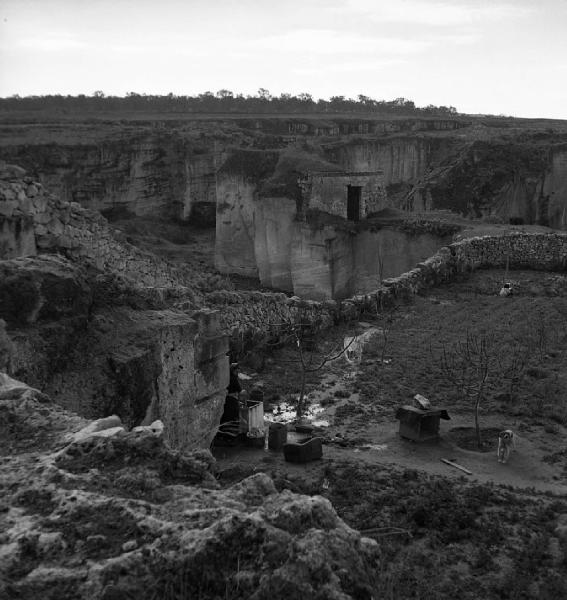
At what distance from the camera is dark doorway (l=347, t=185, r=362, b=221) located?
2530 centimetres

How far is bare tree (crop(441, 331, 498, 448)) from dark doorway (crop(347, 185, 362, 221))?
37.3ft

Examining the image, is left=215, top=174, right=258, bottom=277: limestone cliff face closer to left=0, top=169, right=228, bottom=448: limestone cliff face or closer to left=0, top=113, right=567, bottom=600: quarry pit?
left=0, top=113, right=567, bottom=600: quarry pit

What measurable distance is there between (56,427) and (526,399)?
8.27 meters

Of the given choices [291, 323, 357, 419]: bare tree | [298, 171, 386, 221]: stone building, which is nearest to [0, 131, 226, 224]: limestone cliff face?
[298, 171, 386, 221]: stone building

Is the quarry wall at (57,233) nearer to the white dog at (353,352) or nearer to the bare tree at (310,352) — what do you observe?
the bare tree at (310,352)

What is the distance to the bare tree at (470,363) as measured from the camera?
1125 centimetres

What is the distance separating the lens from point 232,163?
102 feet

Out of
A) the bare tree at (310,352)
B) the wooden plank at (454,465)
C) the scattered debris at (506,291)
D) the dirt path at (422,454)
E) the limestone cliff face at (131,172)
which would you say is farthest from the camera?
the limestone cliff face at (131,172)

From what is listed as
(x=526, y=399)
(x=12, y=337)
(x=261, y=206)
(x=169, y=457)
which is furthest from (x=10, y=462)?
(x=261, y=206)

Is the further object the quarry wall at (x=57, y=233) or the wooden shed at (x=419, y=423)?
the quarry wall at (x=57, y=233)

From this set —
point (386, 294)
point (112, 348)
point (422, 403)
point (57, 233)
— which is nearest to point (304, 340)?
point (386, 294)

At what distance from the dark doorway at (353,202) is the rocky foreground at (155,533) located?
21807 mm

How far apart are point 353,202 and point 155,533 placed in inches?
899

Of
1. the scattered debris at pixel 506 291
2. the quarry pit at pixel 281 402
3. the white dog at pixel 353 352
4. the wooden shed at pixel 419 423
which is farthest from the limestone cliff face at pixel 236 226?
the wooden shed at pixel 419 423
